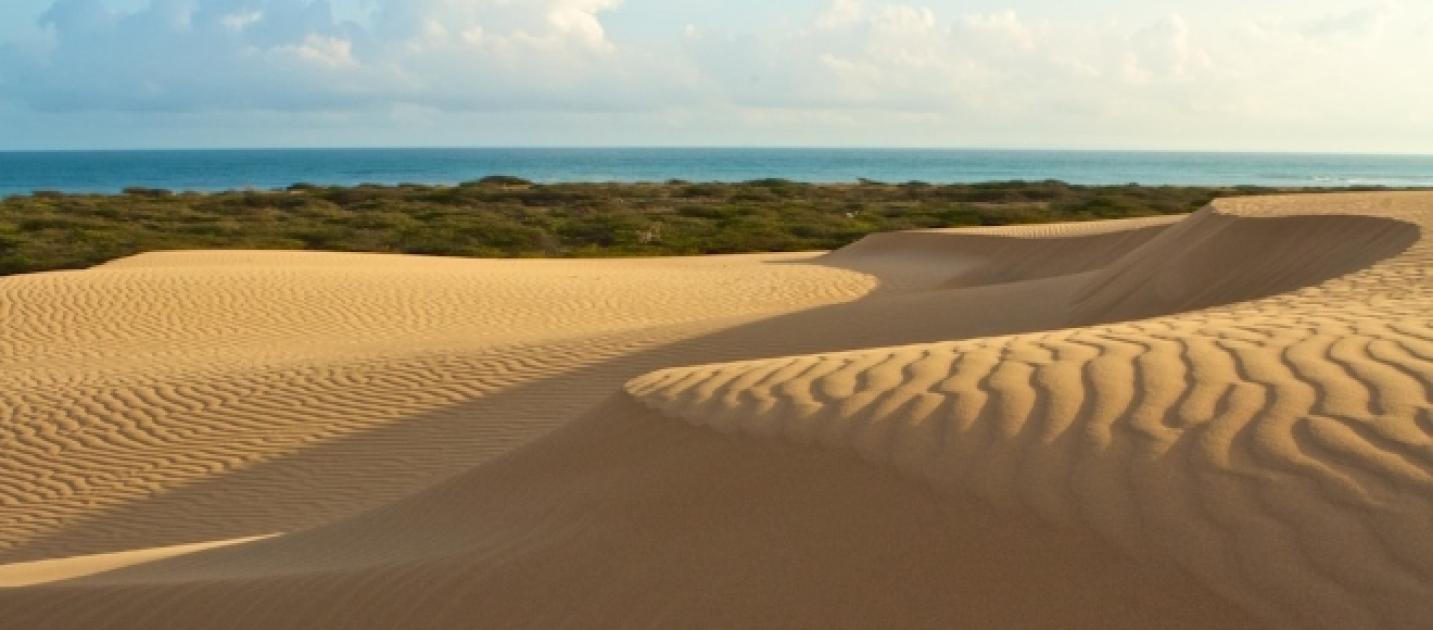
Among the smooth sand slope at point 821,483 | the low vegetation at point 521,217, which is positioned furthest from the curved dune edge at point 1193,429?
the low vegetation at point 521,217

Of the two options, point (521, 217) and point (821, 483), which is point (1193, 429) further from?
point (521, 217)

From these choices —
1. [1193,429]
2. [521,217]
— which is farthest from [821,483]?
[521,217]

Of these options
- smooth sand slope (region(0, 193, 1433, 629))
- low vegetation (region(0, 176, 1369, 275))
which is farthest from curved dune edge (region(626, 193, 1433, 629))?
low vegetation (region(0, 176, 1369, 275))

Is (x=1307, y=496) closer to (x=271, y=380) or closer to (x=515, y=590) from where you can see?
(x=515, y=590)

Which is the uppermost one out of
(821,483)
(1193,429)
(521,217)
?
(1193,429)

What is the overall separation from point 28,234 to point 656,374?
27.4m

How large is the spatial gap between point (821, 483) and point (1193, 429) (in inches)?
44.1

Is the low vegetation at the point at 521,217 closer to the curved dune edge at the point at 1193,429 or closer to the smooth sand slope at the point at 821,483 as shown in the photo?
the smooth sand slope at the point at 821,483

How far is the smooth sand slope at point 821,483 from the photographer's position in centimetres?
308

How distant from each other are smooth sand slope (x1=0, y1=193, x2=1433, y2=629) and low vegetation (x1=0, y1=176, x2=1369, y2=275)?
1880 cm

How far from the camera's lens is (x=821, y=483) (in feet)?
13.1

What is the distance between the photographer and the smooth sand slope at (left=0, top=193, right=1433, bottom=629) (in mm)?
3082

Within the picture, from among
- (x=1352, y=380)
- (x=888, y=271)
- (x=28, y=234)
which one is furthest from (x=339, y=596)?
(x=28, y=234)

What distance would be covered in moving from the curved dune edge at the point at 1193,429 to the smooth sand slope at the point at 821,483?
1 cm
